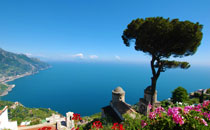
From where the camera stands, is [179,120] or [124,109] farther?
[124,109]

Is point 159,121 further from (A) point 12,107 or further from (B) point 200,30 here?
(A) point 12,107

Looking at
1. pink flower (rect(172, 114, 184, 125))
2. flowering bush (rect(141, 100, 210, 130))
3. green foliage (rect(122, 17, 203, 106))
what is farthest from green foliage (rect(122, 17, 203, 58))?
pink flower (rect(172, 114, 184, 125))

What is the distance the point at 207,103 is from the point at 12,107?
108169 millimetres

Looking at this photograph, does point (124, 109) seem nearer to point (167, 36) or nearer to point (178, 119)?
point (167, 36)

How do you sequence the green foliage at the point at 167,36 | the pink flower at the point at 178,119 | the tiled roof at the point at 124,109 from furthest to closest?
the tiled roof at the point at 124,109 < the green foliage at the point at 167,36 < the pink flower at the point at 178,119

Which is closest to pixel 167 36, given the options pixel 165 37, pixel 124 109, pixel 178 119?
pixel 165 37

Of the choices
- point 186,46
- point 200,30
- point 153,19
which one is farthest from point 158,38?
point 200,30

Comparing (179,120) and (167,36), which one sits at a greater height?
(167,36)

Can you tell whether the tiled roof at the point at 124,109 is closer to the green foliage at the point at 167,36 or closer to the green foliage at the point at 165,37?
the green foliage at the point at 165,37

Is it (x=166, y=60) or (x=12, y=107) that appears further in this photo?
(x=12, y=107)

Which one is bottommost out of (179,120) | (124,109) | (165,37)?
(124,109)

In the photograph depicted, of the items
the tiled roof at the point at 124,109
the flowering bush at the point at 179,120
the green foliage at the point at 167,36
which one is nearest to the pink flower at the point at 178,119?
the flowering bush at the point at 179,120

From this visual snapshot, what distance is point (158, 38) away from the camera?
32.8 ft

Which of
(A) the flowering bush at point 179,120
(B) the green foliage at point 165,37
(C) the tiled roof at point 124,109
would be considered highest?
(B) the green foliage at point 165,37
